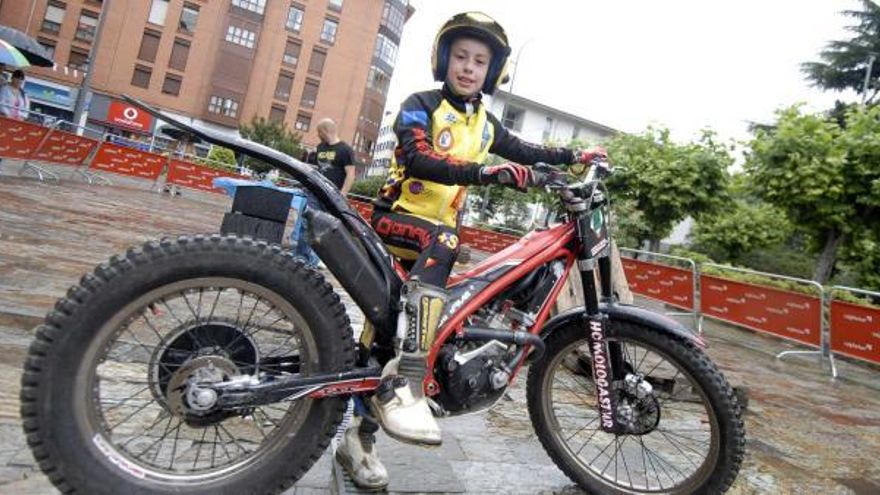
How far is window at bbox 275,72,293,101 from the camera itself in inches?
2195

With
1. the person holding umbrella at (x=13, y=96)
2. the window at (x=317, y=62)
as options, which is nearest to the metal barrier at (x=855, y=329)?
the person holding umbrella at (x=13, y=96)

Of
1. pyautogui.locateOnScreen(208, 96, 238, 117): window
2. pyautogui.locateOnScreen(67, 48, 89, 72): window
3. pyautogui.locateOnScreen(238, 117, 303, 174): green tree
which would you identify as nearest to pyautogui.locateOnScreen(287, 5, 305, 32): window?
pyautogui.locateOnScreen(208, 96, 238, 117): window

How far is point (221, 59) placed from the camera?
53.1 metres

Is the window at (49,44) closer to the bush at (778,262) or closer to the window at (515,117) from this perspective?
the window at (515,117)

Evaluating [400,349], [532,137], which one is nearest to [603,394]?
[400,349]

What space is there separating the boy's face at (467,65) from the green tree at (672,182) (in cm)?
1940

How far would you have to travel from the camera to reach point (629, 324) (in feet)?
8.69

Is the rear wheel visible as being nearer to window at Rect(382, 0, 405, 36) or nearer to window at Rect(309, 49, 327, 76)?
window at Rect(309, 49, 327, 76)

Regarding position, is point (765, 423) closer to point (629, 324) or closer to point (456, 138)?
point (629, 324)

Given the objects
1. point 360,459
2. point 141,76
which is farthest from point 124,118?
point 360,459

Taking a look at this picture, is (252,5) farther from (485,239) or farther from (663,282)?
(663,282)

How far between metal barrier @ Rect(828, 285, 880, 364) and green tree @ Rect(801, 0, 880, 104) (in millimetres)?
30975

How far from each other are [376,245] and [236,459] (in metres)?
0.87

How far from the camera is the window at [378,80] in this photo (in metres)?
59.9
